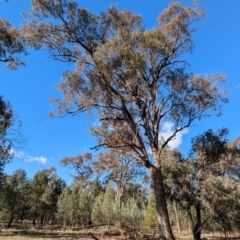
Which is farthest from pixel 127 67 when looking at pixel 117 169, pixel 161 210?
pixel 117 169

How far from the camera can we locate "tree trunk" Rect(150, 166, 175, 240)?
9.24 metres

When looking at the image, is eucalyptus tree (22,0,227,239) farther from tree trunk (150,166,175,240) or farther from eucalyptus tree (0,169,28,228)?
eucalyptus tree (0,169,28,228)

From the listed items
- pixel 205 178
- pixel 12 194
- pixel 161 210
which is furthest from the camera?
pixel 12 194

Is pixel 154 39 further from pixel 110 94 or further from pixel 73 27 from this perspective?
pixel 73 27

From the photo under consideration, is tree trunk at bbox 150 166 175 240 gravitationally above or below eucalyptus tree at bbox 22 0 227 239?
below

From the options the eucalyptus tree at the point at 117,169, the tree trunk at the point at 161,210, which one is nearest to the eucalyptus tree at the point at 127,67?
the tree trunk at the point at 161,210

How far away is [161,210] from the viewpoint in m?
9.62

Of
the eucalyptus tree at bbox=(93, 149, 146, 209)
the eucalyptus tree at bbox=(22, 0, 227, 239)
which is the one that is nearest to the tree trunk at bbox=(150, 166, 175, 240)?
the eucalyptus tree at bbox=(22, 0, 227, 239)

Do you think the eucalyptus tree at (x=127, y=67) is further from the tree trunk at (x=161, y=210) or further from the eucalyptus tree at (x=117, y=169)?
the eucalyptus tree at (x=117, y=169)

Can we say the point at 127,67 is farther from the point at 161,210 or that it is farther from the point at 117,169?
the point at 117,169

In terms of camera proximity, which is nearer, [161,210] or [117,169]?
[161,210]

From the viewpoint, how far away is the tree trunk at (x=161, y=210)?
9.24 m

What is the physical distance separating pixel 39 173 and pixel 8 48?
137 feet

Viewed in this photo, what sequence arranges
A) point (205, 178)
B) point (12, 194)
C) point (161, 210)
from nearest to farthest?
point (161, 210), point (205, 178), point (12, 194)
